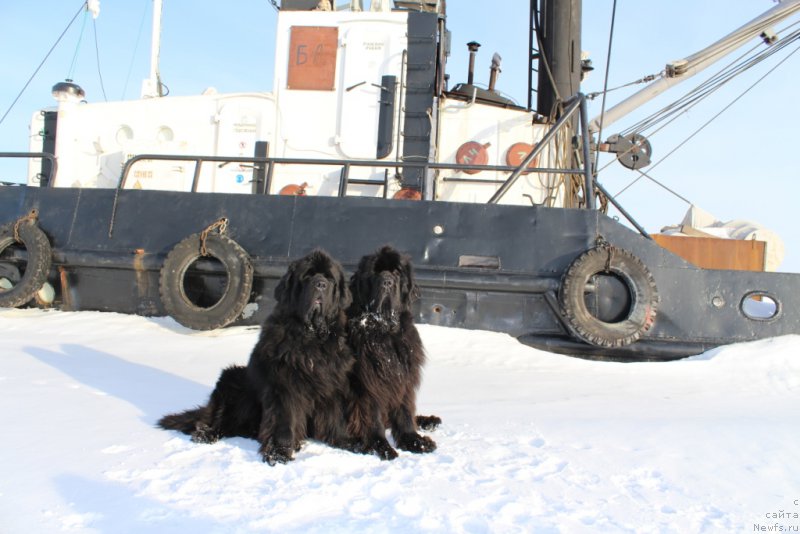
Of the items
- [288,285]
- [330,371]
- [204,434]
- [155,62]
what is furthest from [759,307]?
[155,62]

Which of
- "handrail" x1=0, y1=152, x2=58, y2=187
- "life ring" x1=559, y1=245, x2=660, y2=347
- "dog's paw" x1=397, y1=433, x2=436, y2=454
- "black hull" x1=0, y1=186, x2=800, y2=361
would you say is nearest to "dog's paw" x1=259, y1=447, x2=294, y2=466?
"dog's paw" x1=397, y1=433, x2=436, y2=454

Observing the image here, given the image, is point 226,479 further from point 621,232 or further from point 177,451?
point 621,232

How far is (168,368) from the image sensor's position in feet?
15.5

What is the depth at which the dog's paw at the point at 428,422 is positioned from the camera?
337cm

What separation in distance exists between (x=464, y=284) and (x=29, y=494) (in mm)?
4056

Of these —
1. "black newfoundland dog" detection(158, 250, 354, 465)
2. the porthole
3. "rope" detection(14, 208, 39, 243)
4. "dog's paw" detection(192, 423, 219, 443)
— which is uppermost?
"rope" detection(14, 208, 39, 243)

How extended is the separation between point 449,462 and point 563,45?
795cm

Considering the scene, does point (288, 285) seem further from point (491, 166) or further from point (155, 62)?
point (155, 62)

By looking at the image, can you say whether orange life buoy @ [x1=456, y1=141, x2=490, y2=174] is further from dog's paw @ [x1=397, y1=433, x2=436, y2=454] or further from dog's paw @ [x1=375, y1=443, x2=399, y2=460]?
dog's paw @ [x1=375, y1=443, x2=399, y2=460]

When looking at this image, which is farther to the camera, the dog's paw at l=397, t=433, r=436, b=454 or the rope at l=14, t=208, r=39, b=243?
the rope at l=14, t=208, r=39, b=243

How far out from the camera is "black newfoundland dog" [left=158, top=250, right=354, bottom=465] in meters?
2.92

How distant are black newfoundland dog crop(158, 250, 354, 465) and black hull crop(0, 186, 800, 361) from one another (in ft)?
8.98

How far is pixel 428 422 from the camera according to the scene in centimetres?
339

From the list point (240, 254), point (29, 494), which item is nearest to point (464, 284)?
point (240, 254)
